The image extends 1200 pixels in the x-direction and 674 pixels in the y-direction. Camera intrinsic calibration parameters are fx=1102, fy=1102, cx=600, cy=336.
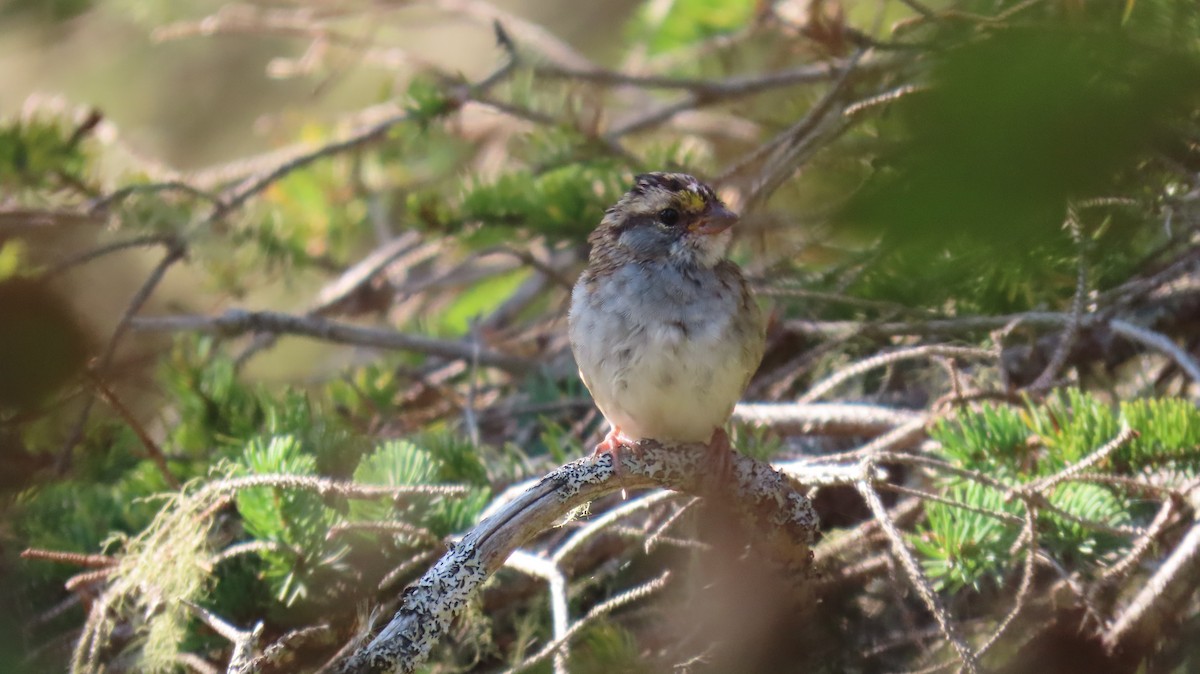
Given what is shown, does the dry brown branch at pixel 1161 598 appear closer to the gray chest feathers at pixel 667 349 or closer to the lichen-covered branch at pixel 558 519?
the lichen-covered branch at pixel 558 519

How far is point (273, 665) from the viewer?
1.98 m

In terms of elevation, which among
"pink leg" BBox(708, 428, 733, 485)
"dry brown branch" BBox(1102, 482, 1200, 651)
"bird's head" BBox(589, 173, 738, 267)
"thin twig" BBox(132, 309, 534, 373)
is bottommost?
"thin twig" BBox(132, 309, 534, 373)

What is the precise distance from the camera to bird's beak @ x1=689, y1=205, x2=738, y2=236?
8.23 ft

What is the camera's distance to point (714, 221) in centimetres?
253

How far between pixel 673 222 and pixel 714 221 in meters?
0.11

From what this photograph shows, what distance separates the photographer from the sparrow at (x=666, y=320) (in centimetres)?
227

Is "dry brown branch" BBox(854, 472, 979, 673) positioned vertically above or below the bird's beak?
below

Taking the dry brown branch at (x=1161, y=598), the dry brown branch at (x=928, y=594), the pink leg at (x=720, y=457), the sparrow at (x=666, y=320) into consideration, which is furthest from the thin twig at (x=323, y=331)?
the dry brown branch at (x=1161, y=598)

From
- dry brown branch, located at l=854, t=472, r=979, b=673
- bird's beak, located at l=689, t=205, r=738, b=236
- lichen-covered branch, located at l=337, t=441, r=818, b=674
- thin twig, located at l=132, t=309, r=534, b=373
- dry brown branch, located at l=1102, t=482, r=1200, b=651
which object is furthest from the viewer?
thin twig, located at l=132, t=309, r=534, b=373

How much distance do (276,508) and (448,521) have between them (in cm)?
34

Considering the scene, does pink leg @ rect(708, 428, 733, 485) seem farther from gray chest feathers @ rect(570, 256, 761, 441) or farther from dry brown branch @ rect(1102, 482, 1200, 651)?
dry brown branch @ rect(1102, 482, 1200, 651)

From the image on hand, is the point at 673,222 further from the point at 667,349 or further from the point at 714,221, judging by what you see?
the point at 667,349

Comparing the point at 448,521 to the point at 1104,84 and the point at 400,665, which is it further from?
the point at 1104,84

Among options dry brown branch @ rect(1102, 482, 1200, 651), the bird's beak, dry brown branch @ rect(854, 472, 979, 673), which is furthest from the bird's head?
dry brown branch @ rect(1102, 482, 1200, 651)
